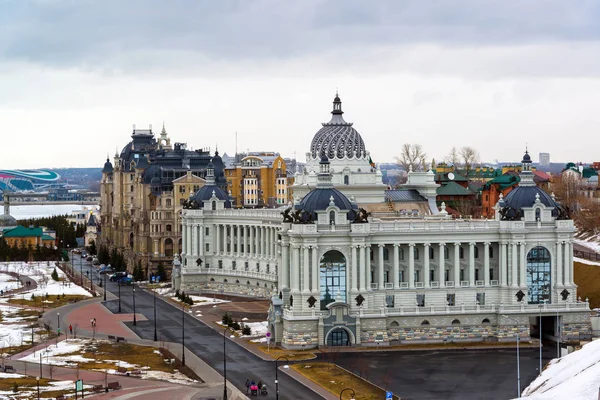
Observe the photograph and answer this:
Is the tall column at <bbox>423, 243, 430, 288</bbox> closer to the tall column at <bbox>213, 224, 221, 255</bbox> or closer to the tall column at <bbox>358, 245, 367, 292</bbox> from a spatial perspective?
Result: the tall column at <bbox>358, 245, 367, 292</bbox>

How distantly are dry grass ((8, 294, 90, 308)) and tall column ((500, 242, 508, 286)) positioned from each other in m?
64.3

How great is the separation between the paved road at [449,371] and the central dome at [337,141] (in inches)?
1998

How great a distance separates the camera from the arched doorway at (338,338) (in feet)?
387

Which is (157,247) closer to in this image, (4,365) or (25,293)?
(25,293)

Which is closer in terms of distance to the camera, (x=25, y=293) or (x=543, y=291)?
(x=543, y=291)

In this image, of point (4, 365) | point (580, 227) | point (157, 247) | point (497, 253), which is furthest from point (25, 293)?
point (580, 227)

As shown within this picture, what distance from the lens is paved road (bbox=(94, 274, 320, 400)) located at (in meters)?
98.8

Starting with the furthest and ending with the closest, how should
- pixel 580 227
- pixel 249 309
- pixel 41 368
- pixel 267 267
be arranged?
pixel 580 227 < pixel 267 267 < pixel 249 309 < pixel 41 368

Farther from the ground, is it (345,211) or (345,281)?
(345,211)

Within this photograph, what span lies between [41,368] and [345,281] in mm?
32870

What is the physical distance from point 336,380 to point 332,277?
20.4m

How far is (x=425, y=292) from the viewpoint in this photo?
407 feet

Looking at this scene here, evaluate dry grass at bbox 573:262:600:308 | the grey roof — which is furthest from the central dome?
dry grass at bbox 573:262:600:308

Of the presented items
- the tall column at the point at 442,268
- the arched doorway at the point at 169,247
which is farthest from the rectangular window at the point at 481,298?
the arched doorway at the point at 169,247
